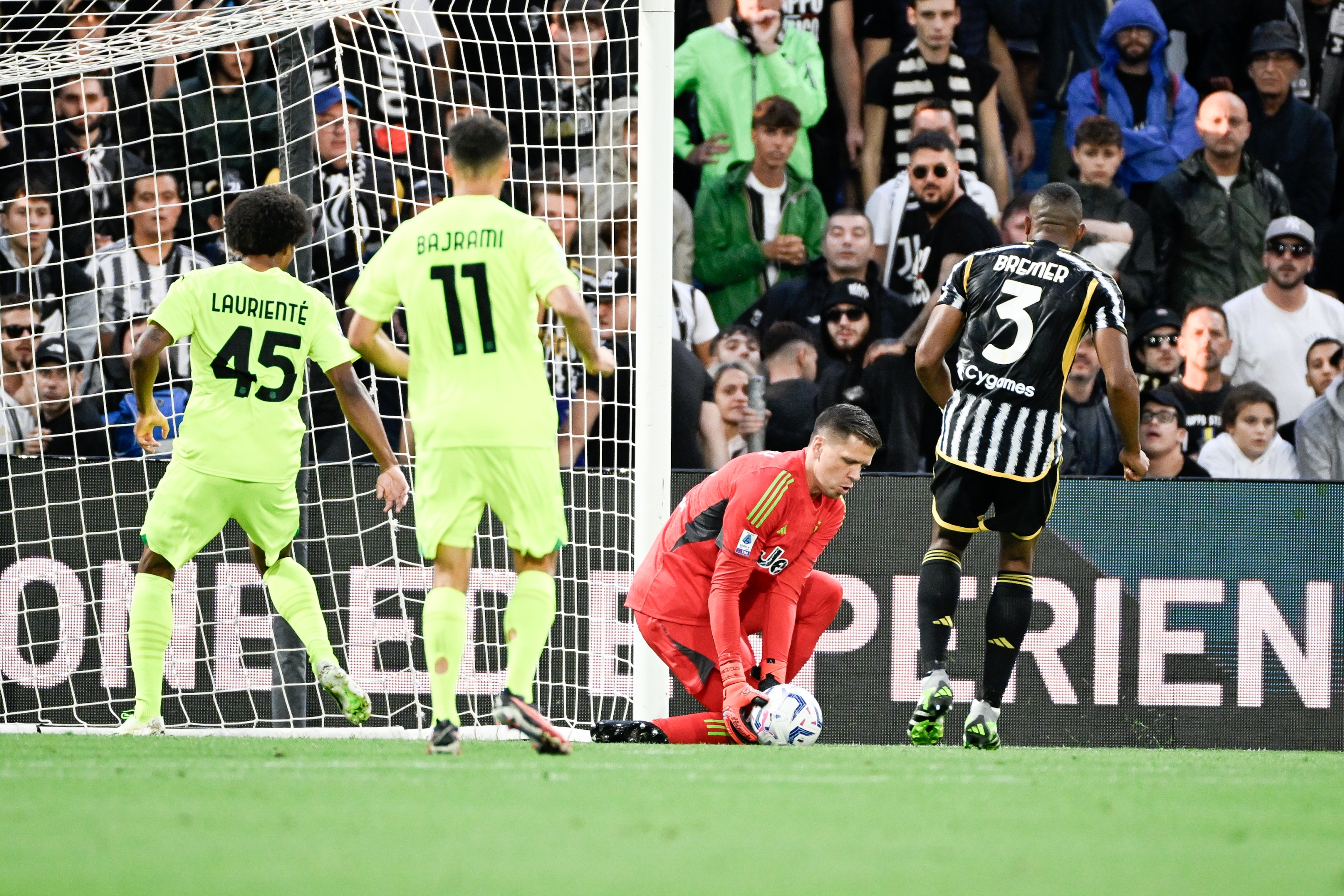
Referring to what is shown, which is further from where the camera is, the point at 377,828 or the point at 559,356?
the point at 559,356

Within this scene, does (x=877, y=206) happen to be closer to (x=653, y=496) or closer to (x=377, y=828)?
(x=653, y=496)

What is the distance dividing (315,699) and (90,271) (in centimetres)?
256

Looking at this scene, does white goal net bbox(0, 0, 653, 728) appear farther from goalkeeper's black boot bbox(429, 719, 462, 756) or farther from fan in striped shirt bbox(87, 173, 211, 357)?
goalkeeper's black boot bbox(429, 719, 462, 756)

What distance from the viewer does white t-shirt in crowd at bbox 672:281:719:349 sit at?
8.38 m

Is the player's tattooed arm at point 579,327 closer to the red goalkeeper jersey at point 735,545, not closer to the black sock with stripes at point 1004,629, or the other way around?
the red goalkeeper jersey at point 735,545

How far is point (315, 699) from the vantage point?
752 centimetres

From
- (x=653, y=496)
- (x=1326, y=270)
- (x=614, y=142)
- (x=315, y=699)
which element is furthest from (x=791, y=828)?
(x=1326, y=270)

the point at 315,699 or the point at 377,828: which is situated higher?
the point at 377,828

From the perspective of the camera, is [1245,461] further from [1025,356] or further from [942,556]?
[942,556]

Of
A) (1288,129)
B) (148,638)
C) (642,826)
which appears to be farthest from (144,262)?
(1288,129)

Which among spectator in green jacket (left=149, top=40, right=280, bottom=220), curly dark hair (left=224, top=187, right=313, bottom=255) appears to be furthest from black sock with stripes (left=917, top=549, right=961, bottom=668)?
spectator in green jacket (left=149, top=40, right=280, bottom=220)

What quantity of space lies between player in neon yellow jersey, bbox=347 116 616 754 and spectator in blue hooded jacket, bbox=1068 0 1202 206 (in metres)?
5.35

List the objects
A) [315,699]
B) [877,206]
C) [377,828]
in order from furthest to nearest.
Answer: [877,206] → [315,699] → [377,828]

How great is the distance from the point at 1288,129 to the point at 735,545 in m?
5.10
